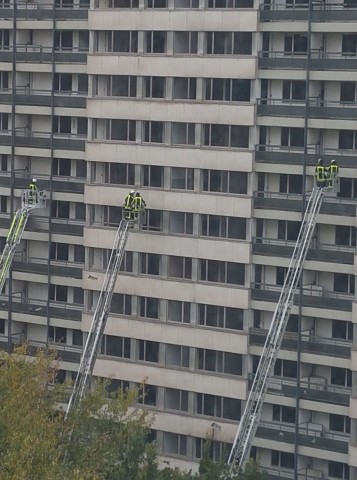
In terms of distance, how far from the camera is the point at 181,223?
13088 centimetres

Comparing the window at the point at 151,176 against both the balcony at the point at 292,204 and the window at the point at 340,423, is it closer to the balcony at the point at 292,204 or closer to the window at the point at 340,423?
the balcony at the point at 292,204

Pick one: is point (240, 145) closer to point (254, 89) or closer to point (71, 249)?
point (254, 89)

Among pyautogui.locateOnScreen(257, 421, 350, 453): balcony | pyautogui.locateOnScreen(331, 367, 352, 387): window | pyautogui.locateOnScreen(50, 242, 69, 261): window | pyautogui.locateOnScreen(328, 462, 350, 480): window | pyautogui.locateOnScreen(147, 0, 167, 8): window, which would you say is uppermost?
pyautogui.locateOnScreen(147, 0, 167, 8): window

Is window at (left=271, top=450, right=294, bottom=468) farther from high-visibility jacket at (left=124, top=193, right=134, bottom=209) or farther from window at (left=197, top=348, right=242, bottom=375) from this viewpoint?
high-visibility jacket at (left=124, top=193, right=134, bottom=209)

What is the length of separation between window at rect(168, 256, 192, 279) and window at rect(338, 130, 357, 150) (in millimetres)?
11679

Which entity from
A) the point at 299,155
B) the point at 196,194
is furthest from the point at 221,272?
the point at 299,155

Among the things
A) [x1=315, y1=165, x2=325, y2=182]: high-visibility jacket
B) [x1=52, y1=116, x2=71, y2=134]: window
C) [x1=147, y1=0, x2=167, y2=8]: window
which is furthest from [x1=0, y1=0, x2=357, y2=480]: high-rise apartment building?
[x1=315, y1=165, x2=325, y2=182]: high-visibility jacket

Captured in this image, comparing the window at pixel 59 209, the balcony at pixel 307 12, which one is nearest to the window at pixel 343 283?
the balcony at pixel 307 12

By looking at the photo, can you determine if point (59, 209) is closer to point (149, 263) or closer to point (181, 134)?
point (149, 263)

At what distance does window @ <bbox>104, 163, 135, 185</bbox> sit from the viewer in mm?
132500

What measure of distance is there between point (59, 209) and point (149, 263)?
7.81 meters

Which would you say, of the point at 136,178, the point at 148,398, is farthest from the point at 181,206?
the point at 148,398

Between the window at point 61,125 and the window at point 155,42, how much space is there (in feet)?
26.2

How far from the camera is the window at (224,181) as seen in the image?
128250mm
